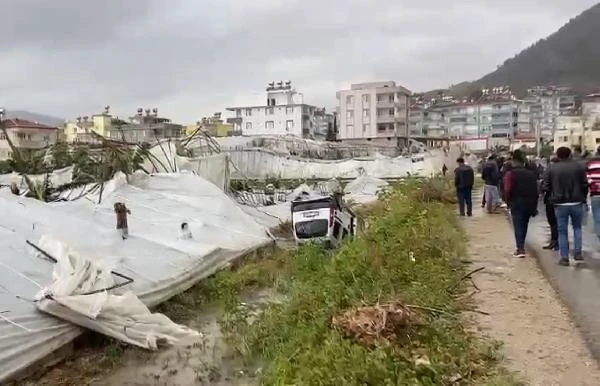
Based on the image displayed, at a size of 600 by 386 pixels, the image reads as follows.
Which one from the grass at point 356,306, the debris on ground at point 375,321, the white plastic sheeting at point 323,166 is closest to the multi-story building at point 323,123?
the white plastic sheeting at point 323,166

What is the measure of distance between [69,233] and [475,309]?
605cm

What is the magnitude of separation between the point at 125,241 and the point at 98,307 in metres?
3.14

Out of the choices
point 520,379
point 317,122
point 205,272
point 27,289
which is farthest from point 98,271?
point 317,122

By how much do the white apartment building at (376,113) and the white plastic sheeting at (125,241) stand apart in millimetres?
57380

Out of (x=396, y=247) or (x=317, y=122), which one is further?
(x=317, y=122)

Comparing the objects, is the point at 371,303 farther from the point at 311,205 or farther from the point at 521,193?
the point at 311,205

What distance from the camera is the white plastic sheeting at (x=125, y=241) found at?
6531 mm

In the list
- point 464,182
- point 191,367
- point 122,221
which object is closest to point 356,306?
point 191,367

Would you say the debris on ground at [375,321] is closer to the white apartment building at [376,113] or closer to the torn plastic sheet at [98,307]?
the torn plastic sheet at [98,307]

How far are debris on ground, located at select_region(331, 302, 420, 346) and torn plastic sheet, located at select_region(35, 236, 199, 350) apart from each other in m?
2.84

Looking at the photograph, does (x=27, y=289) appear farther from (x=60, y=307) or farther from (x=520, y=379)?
(x=520, y=379)

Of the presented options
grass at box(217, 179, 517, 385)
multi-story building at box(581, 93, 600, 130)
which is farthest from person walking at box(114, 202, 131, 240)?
multi-story building at box(581, 93, 600, 130)

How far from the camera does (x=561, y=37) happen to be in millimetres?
140625

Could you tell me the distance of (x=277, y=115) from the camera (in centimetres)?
7775
